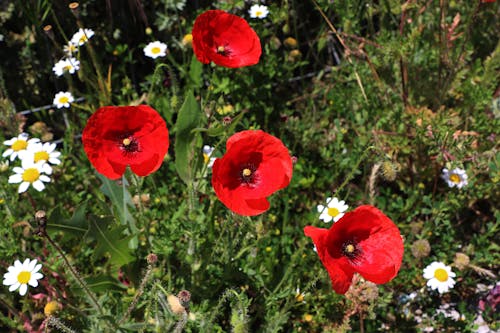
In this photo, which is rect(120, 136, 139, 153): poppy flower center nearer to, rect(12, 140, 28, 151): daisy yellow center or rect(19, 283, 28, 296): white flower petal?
rect(19, 283, 28, 296): white flower petal

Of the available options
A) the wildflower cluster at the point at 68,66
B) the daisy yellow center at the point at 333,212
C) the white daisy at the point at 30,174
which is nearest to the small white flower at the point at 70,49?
the wildflower cluster at the point at 68,66

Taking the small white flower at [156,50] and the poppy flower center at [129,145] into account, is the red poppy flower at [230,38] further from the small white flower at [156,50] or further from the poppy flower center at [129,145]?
the small white flower at [156,50]

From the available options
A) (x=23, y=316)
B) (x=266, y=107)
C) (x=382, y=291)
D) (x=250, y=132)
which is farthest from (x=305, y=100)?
(x=23, y=316)

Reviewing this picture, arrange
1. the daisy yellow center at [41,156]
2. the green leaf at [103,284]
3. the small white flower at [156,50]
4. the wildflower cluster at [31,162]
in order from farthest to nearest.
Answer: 1. the small white flower at [156,50]
2. the daisy yellow center at [41,156]
3. the wildflower cluster at [31,162]
4. the green leaf at [103,284]

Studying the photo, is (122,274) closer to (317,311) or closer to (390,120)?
(317,311)

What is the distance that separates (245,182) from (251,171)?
0.19 feet

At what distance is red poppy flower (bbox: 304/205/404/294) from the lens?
1649 millimetres

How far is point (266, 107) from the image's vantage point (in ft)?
9.97

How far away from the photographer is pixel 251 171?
187 cm

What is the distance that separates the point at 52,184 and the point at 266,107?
1.23m

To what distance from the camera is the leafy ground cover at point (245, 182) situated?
1.83 metres

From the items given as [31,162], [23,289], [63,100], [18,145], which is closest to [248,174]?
[23,289]

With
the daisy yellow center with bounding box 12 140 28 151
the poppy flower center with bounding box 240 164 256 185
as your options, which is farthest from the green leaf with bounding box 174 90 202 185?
the daisy yellow center with bounding box 12 140 28 151

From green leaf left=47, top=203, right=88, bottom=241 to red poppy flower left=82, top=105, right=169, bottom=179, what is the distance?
397mm
